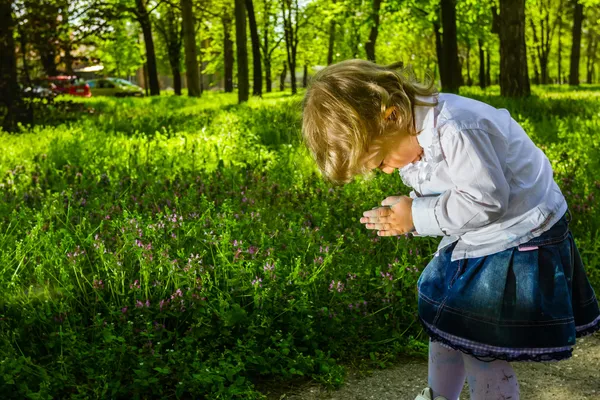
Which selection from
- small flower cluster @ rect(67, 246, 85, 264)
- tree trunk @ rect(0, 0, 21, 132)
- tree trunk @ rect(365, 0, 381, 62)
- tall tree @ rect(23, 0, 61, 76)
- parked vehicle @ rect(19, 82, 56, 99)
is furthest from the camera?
tree trunk @ rect(365, 0, 381, 62)

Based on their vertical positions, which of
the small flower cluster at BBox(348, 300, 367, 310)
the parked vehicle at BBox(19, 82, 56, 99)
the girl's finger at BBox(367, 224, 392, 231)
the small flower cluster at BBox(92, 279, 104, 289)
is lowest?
the small flower cluster at BBox(348, 300, 367, 310)

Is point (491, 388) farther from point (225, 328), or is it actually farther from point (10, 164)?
point (10, 164)

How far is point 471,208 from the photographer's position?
90.7 inches

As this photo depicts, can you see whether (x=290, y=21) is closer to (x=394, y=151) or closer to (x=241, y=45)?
(x=241, y=45)

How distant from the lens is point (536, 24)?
40188 mm

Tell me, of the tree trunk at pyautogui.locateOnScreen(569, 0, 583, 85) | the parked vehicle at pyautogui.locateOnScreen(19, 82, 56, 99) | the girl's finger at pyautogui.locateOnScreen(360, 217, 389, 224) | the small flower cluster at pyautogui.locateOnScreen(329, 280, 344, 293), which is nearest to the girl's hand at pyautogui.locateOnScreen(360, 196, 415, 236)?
the girl's finger at pyautogui.locateOnScreen(360, 217, 389, 224)

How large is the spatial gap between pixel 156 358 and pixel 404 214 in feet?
4.82

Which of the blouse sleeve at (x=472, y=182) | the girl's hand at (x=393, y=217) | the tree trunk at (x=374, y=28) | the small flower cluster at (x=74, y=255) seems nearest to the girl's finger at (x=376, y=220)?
the girl's hand at (x=393, y=217)

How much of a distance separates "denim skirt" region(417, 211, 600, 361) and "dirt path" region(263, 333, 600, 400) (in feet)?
3.67

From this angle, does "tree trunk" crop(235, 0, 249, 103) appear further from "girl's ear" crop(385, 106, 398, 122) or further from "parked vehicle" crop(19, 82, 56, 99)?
"girl's ear" crop(385, 106, 398, 122)

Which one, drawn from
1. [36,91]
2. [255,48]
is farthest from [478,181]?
[255,48]

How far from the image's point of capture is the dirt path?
351 centimetres

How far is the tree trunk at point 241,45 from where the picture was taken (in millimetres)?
16703

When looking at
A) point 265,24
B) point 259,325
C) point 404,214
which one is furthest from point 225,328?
point 265,24
